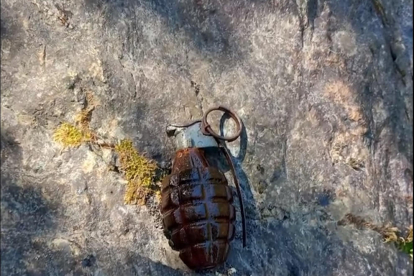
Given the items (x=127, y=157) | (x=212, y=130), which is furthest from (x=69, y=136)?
(x=212, y=130)

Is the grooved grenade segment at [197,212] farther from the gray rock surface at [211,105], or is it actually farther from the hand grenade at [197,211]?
the gray rock surface at [211,105]

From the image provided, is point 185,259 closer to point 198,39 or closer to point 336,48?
point 198,39

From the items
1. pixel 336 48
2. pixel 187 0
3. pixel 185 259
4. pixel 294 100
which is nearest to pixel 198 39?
pixel 187 0

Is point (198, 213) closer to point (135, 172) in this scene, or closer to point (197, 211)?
point (197, 211)

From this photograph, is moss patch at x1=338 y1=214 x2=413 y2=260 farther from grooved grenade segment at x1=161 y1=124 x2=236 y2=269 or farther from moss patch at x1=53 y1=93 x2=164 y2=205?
moss patch at x1=53 y1=93 x2=164 y2=205

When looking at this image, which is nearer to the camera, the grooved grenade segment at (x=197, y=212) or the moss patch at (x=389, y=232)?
the grooved grenade segment at (x=197, y=212)

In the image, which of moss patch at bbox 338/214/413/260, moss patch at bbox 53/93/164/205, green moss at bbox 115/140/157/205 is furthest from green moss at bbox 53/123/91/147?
moss patch at bbox 338/214/413/260

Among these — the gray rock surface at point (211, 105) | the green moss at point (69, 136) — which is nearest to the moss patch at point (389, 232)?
the gray rock surface at point (211, 105)
